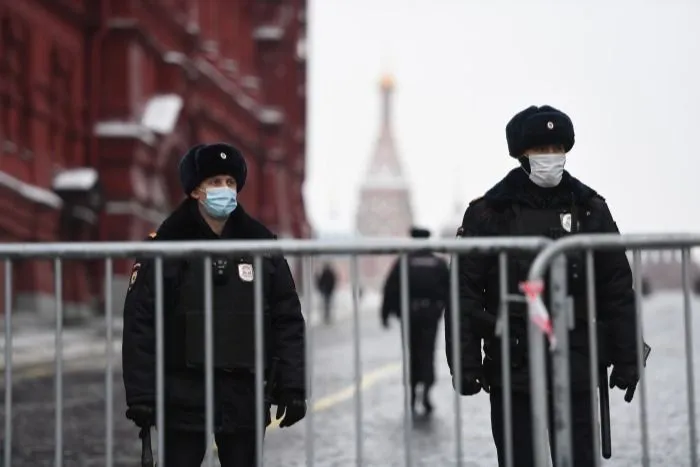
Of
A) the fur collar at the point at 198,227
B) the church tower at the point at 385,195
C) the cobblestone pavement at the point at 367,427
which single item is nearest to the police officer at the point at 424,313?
the cobblestone pavement at the point at 367,427

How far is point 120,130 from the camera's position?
101ft

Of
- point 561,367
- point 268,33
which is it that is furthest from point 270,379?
point 268,33

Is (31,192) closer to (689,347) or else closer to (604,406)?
(604,406)

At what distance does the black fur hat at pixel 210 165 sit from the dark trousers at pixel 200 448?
3.21 feet

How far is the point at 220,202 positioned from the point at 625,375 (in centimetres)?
168

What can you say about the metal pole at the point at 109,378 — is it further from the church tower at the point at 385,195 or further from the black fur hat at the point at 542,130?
the church tower at the point at 385,195

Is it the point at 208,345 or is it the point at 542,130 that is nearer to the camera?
the point at 208,345

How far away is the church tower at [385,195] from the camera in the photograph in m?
175

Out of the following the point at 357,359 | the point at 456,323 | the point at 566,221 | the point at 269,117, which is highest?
the point at 269,117

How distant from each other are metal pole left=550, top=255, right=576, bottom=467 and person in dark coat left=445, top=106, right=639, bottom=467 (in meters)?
0.27

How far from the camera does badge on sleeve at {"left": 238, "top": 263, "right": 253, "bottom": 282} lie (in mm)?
5277

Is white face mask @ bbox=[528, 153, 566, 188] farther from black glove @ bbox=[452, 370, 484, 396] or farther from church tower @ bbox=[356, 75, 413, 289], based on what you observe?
church tower @ bbox=[356, 75, 413, 289]

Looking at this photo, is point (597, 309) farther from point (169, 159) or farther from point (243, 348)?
point (169, 159)

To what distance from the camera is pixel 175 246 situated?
512cm
